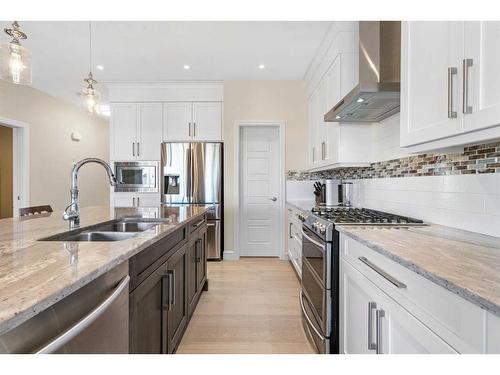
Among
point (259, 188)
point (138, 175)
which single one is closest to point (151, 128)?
point (138, 175)

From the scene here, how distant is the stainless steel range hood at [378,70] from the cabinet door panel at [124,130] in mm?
3342

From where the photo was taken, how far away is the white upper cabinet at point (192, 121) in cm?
442

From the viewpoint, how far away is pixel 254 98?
4395 mm

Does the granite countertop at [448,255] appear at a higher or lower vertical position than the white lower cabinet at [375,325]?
higher

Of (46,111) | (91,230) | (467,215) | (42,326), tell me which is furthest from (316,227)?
(46,111)

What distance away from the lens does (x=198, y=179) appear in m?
4.29

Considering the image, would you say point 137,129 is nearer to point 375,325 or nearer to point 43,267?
point 43,267

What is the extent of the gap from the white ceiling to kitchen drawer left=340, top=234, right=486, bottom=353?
104 inches

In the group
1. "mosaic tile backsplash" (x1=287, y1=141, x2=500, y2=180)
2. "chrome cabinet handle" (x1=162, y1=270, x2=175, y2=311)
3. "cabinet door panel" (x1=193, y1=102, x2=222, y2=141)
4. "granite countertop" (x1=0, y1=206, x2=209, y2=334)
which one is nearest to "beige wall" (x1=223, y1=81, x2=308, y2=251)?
"cabinet door panel" (x1=193, y1=102, x2=222, y2=141)

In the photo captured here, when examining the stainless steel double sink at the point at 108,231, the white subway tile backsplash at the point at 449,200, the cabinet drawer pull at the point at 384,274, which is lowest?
the cabinet drawer pull at the point at 384,274

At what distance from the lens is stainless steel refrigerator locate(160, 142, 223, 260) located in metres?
4.26

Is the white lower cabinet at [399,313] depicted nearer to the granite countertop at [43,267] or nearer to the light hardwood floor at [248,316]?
the light hardwood floor at [248,316]

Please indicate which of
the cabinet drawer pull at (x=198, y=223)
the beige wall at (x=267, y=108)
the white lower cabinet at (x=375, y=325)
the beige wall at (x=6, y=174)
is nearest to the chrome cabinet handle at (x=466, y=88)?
the white lower cabinet at (x=375, y=325)
